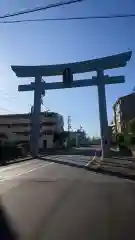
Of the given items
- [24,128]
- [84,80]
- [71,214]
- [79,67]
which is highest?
[79,67]

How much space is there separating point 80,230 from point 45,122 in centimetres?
9687

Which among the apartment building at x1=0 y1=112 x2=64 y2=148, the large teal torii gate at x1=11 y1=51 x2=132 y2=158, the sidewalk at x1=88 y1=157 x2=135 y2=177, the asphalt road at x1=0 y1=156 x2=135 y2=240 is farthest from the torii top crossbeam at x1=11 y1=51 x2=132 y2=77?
the apartment building at x1=0 y1=112 x2=64 y2=148

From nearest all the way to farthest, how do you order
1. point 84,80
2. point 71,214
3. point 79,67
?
point 71,214, point 79,67, point 84,80

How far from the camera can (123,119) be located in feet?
303

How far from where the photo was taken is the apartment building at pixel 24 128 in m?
102

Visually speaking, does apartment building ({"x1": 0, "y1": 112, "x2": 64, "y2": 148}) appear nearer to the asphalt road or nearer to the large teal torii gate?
the large teal torii gate

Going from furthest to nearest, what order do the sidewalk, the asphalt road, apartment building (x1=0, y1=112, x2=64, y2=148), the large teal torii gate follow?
apartment building (x1=0, y1=112, x2=64, y2=148), the large teal torii gate, the sidewalk, the asphalt road

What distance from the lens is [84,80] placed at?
42844mm

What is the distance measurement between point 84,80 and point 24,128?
207 ft

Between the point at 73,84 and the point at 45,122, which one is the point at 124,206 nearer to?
the point at 73,84

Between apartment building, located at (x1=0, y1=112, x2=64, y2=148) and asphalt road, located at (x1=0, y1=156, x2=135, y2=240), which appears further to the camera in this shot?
apartment building, located at (x1=0, y1=112, x2=64, y2=148)

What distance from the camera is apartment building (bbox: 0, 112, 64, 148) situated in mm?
101875

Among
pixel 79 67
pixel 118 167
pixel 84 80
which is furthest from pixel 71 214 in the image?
pixel 84 80

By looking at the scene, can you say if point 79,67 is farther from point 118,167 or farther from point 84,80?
point 118,167
